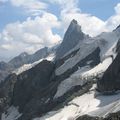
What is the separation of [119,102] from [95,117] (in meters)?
12.2

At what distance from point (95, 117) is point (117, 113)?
53.1ft

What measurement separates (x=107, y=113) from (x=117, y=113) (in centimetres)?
1401

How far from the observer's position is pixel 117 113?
174625mm

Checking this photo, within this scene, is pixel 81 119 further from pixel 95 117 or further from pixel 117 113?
pixel 117 113

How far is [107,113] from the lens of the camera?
188375 millimetres

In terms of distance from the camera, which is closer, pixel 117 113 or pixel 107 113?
pixel 117 113

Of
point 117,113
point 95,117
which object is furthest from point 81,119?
point 117,113

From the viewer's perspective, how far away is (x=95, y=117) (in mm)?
189000

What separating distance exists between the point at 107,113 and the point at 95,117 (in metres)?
4.88

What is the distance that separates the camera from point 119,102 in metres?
194

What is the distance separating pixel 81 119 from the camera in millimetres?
192750

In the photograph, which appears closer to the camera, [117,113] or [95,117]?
[117,113]

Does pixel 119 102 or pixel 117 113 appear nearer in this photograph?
pixel 117 113
